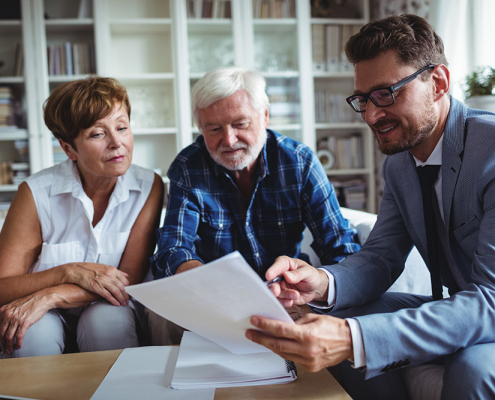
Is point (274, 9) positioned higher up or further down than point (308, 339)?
higher up

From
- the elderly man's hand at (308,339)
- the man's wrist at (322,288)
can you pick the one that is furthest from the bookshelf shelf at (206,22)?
the elderly man's hand at (308,339)

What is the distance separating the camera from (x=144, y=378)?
0.83m

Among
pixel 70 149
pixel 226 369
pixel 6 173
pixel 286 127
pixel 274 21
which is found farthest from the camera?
pixel 286 127

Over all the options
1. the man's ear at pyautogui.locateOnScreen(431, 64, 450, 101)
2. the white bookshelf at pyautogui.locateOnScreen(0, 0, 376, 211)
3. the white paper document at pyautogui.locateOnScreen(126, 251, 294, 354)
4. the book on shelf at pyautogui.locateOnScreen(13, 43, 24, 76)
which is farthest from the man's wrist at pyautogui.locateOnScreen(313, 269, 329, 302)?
the book on shelf at pyautogui.locateOnScreen(13, 43, 24, 76)

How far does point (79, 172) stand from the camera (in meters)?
1.54

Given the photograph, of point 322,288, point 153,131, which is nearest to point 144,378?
point 322,288

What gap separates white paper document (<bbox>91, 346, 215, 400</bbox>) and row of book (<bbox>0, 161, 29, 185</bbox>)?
2692 mm

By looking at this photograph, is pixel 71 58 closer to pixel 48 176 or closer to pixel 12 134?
pixel 12 134

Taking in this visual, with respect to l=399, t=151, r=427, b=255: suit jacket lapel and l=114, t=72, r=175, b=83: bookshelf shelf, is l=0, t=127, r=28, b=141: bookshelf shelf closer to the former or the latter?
l=114, t=72, r=175, b=83: bookshelf shelf

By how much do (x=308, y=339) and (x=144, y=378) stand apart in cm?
34

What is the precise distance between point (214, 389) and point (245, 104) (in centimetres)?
89

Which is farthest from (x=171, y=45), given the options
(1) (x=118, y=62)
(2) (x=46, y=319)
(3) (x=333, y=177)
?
(2) (x=46, y=319)

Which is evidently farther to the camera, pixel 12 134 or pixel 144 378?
pixel 12 134

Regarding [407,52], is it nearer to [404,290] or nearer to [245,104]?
[245,104]
